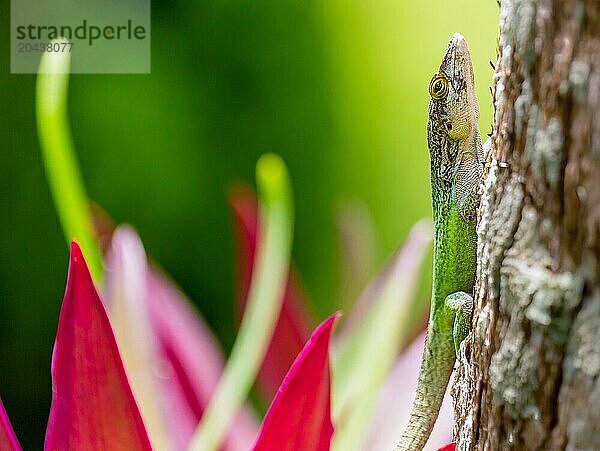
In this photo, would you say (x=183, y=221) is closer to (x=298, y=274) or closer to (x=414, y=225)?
(x=298, y=274)

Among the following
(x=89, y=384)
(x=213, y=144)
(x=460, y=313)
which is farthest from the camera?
(x=213, y=144)

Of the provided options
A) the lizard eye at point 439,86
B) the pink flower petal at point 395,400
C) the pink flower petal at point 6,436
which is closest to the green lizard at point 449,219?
the lizard eye at point 439,86

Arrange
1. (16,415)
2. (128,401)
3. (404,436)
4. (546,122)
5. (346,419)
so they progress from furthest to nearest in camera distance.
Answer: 1. (16,415)
2. (346,419)
3. (404,436)
4. (128,401)
5. (546,122)

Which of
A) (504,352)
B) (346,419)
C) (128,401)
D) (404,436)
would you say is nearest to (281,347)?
(346,419)

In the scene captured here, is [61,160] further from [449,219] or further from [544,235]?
[544,235]

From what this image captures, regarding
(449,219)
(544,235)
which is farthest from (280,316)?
(544,235)

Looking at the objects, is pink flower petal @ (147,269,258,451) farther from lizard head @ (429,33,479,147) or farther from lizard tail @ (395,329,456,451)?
lizard head @ (429,33,479,147)

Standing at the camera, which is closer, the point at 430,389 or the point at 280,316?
the point at 430,389
